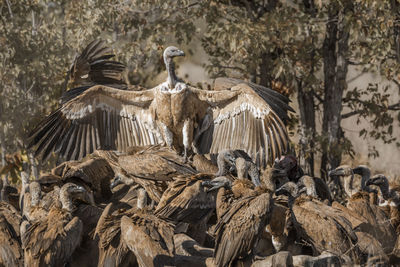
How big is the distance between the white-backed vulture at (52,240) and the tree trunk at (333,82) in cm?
592

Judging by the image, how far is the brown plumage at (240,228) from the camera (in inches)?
281

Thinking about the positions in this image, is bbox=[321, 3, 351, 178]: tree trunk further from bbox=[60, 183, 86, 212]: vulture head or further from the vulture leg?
bbox=[60, 183, 86, 212]: vulture head

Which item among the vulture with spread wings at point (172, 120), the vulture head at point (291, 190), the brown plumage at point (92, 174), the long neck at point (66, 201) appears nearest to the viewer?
the long neck at point (66, 201)

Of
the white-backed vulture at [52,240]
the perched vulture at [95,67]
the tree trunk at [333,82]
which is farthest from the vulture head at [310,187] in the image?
the tree trunk at [333,82]

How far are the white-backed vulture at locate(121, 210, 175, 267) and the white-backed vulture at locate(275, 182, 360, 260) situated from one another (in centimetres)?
121

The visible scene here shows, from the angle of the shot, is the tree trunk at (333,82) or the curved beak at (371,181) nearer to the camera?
the curved beak at (371,181)

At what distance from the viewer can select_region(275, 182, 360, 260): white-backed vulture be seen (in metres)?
7.59

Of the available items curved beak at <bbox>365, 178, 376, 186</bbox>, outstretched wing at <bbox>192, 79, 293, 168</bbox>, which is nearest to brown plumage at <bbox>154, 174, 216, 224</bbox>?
outstretched wing at <bbox>192, 79, 293, 168</bbox>

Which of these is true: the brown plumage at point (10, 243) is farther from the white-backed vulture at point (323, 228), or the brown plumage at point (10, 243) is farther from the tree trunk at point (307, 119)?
the tree trunk at point (307, 119)

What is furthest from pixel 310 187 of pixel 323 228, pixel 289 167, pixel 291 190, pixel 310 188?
pixel 289 167

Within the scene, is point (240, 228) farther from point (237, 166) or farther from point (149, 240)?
point (237, 166)

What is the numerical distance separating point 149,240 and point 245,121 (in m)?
3.34

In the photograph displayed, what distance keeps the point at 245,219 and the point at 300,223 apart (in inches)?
29.2

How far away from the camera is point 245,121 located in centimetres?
1017
